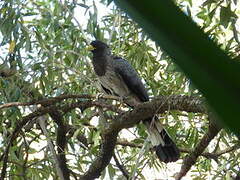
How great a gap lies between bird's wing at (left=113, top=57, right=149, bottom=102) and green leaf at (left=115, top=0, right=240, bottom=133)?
4.16m

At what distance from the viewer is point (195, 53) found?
216mm

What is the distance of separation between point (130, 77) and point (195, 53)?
4340mm

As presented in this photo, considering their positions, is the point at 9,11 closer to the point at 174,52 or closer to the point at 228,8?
the point at 228,8

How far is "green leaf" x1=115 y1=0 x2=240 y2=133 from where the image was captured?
0.70 feet

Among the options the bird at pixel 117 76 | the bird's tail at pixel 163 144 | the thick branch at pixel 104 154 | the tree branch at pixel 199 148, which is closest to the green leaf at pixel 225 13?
the tree branch at pixel 199 148

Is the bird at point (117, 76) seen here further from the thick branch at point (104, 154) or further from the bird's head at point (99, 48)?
the thick branch at point (104, 154)

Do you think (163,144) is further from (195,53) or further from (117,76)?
(195,53)

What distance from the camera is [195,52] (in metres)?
0.22

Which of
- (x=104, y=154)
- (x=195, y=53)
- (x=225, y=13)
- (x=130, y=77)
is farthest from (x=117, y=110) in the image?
(x=195, y=53)

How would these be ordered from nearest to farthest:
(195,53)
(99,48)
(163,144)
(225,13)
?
(195,53) → (225,13) → (163,144) → (99,48)

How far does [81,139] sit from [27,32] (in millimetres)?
1105

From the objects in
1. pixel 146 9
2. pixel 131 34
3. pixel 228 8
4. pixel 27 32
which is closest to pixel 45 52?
pixel 27 32

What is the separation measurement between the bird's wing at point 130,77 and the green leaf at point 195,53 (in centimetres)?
416

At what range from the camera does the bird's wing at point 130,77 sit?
4445mm
